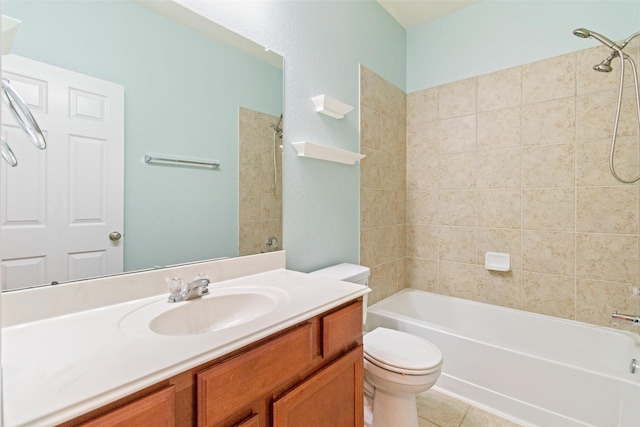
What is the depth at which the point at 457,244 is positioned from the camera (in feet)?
7.86

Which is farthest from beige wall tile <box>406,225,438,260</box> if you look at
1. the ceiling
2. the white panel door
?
the white panel door

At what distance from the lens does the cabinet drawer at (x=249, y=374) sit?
68 cm

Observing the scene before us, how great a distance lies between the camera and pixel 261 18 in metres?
1.44

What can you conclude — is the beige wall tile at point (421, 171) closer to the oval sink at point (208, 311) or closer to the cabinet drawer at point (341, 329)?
the cabinet drawer at point (341, 329)

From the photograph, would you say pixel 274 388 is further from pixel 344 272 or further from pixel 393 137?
pixel 393 137

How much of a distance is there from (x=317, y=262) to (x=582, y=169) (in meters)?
1.76

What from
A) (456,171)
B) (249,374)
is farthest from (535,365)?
(249,374)

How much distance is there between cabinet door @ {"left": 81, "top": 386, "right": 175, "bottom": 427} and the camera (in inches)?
21.5

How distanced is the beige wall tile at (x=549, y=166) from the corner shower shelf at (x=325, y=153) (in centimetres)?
116

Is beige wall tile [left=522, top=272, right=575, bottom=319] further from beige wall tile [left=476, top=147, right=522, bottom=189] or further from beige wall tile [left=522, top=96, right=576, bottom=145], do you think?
beige wall tile [left=522, top=96, right=576, bottom=145]

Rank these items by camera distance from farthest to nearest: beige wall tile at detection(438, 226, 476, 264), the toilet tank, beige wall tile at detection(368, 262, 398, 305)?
beige wall tile at detection(438, 226, 476, 264) < beige wall tile at detection(368, 262, 398, 305) < the toilet tank

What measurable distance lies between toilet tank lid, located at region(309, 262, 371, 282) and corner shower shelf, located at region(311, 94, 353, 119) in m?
0.89

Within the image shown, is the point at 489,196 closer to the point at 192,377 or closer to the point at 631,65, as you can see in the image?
the point at 631,65

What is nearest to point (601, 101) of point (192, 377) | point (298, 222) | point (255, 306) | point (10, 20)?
point (298, 222)
